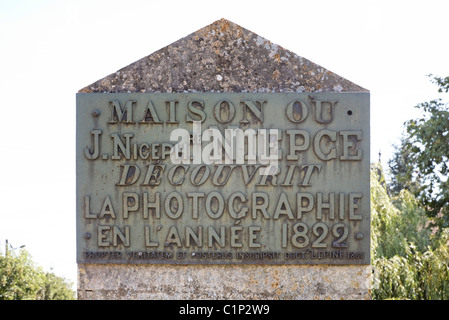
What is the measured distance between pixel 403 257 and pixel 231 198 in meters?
7.77

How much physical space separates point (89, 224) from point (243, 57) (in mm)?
1983

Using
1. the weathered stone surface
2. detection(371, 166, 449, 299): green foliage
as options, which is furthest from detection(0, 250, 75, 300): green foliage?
the weathered stone surface

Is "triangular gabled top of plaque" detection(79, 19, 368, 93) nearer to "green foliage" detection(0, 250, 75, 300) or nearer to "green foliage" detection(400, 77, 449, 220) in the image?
"green foliage" detection(400, 77, 449, 220)

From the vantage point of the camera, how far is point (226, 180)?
5191mm

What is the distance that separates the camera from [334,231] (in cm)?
513

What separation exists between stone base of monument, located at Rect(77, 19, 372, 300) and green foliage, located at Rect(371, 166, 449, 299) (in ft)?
11.7

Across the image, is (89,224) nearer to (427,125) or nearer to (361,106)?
(361,106)

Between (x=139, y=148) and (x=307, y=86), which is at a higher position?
(x=307, y=86)

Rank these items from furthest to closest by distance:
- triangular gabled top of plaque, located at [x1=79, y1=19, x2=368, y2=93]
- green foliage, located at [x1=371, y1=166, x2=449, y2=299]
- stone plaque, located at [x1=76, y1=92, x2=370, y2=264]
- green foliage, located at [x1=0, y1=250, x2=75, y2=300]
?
1. green foliage, located at [x1=0, y1=250, x2=75, y2=300]
2. green foliage, located at [x1=371, y1=166, x2=449, y2=299]
3. triangular gabled top of plaque, located at [x1=79, y1=19, x2=368, y2=93]
4. stone plaque, located at [x1=76, y1=92, x2=370, y2=264]

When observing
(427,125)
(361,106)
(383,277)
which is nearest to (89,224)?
(361,106)

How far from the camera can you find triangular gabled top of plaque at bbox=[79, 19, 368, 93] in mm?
5285

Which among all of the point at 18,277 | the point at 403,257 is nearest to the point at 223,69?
the point at 403,257

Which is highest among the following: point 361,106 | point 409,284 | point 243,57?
point 243,57

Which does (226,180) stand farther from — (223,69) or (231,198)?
(223,69)
